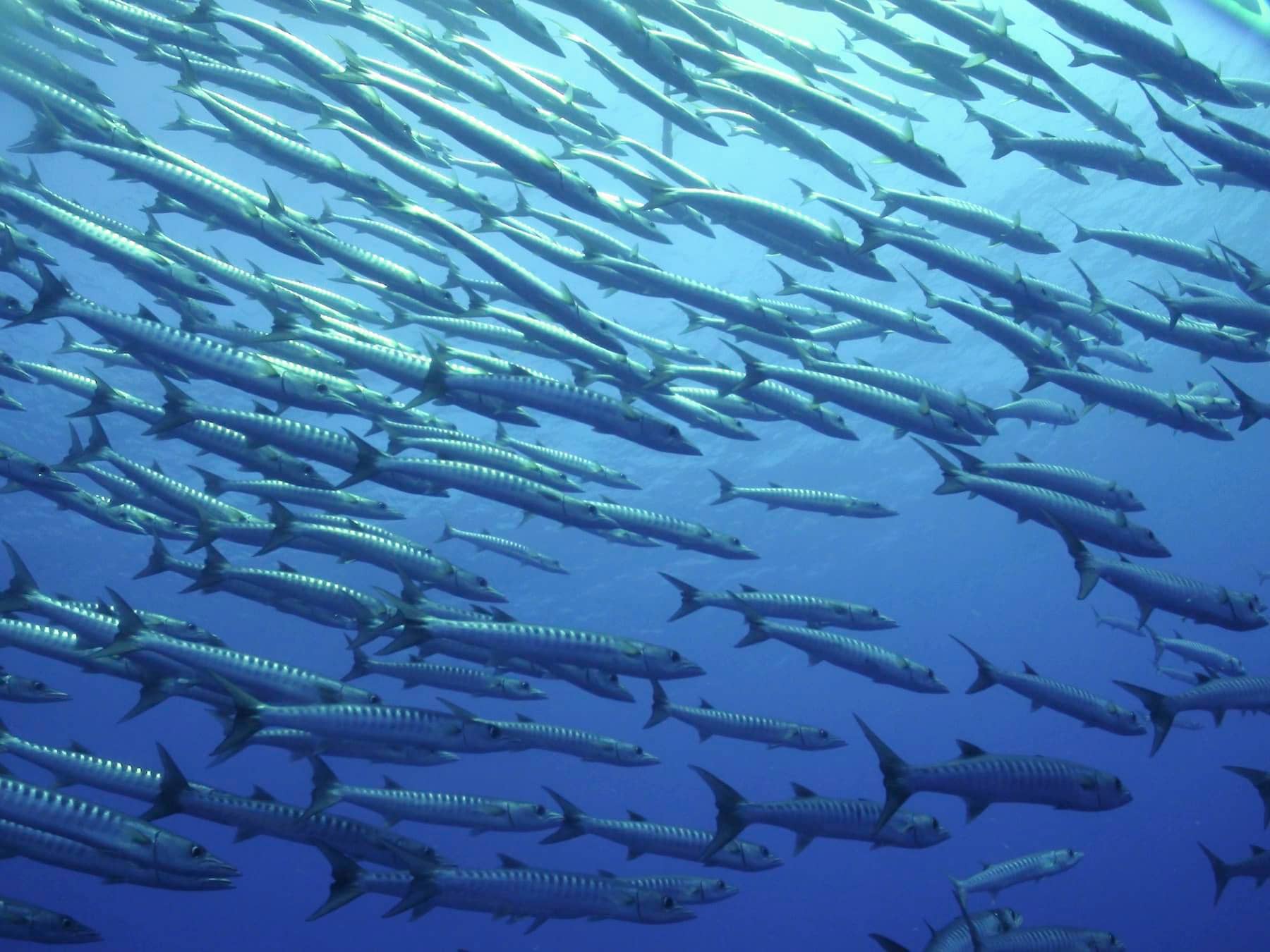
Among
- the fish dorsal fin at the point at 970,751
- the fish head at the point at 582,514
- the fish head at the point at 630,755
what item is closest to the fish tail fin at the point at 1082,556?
the fish dorsal fin at the point at 970,751

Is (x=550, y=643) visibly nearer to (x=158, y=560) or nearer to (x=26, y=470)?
(x=158, y=560)

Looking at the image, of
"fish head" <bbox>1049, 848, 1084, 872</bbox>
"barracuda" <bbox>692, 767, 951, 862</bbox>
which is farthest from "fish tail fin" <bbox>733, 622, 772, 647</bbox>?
"fish head" <bbox>1049, 848, 1084, 872</bbox>

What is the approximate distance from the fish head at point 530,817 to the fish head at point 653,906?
0.84 meters

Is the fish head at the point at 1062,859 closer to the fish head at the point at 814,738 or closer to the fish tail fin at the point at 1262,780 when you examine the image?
the fish head at the point at 814,738

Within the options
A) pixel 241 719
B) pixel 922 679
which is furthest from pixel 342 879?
pixel 922 679

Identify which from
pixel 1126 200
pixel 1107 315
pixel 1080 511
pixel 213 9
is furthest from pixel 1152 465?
pixel 213 9

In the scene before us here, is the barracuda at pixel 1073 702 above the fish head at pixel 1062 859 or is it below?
above

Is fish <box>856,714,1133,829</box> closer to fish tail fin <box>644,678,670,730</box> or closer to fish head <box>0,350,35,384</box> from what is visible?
fish tail fin <box>644,678,670,730</box>

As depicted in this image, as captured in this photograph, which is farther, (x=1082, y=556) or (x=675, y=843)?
(x=675, y=843)

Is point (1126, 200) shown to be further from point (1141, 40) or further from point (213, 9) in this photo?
point (213, 9)

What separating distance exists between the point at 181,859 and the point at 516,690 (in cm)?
334

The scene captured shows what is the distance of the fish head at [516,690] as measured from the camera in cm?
795

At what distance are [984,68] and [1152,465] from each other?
40.4 metres

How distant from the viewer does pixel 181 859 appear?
202 inches
